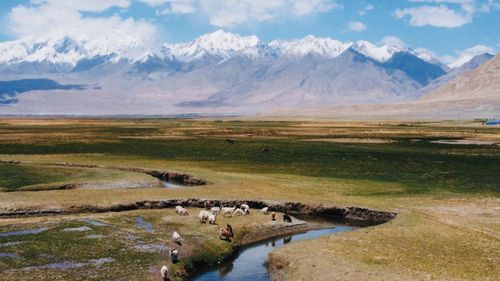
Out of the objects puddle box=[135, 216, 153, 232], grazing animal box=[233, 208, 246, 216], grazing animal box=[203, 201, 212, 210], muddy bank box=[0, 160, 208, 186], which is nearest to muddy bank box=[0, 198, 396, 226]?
grazing animal box=[203, 201, 212, 210]

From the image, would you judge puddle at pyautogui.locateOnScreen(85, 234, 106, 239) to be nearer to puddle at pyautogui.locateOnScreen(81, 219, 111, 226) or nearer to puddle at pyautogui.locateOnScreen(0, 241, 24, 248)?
puddle at pyautogui.locateOnScreen(81, 219, 111, 226)

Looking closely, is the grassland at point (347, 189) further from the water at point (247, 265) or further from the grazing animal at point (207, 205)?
the grazing animal at point (207, 205)

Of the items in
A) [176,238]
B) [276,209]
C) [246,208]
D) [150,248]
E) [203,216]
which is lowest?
[276,209]

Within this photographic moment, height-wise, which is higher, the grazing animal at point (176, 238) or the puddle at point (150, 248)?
the grazing animal at point (176, 238)

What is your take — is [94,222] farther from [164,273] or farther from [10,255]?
[164,273]

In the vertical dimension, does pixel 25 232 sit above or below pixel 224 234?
above

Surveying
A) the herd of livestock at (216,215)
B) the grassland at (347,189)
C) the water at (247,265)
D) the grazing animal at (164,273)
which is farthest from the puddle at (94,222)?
the grazing animal at (164,273)

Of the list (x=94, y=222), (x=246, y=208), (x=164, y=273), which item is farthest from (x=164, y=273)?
(x=246, y=208)
